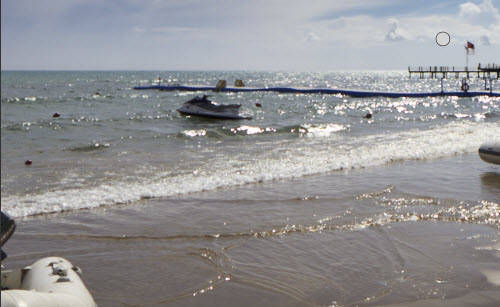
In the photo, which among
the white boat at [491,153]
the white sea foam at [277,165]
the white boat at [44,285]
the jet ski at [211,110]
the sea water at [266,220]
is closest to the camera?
the white boat at [44,285]

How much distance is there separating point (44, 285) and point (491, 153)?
37.5 feet

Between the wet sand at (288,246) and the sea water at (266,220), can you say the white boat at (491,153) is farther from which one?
the wet sand at (288,246)

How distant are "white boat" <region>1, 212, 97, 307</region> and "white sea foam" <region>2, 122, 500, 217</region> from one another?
469 cm

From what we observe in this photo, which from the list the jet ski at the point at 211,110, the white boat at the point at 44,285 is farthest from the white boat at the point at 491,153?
the jet ski at the point at 211,110

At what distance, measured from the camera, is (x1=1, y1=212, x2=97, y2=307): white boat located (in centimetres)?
350

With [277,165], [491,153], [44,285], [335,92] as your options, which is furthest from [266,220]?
[335,92]

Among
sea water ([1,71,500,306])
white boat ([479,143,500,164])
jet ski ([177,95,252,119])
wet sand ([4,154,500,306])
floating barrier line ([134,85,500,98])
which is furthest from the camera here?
floating barrier line ([134,85,500,98])

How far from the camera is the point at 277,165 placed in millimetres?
13922

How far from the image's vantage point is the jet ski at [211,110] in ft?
101

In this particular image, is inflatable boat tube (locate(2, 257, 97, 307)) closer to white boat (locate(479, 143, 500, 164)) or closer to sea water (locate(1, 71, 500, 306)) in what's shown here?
sea water (locate(1, 71, 500, 306))

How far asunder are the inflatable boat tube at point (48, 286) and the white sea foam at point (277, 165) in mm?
4684

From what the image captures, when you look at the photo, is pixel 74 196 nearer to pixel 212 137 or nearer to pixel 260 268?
pixel 260 268

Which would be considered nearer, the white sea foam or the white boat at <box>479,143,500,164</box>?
the white sea foam

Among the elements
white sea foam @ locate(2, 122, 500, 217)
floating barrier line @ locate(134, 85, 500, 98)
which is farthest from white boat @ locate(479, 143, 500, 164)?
floating barrier line @ locate(134, 85, 500, 98)
